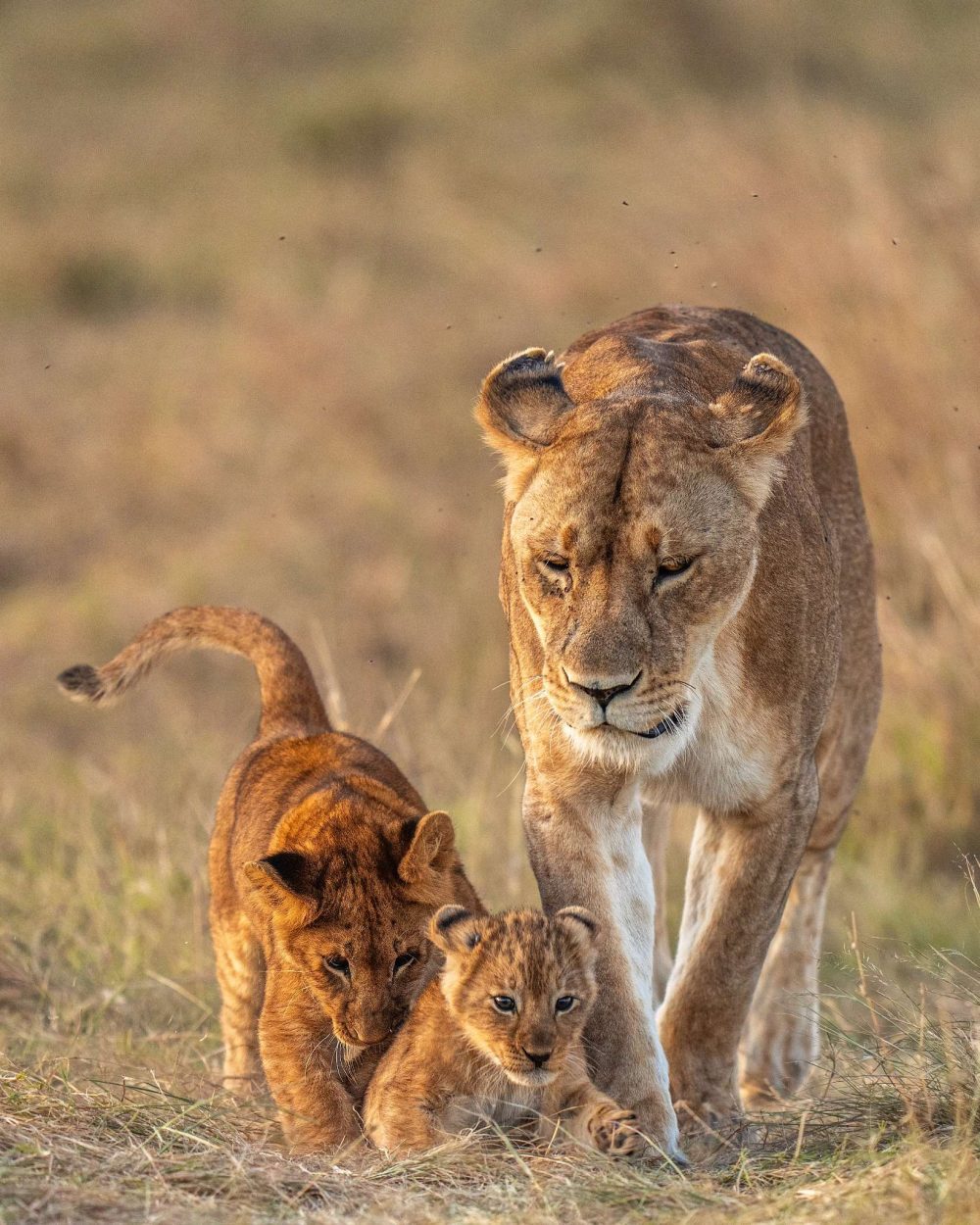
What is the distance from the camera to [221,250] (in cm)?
1942

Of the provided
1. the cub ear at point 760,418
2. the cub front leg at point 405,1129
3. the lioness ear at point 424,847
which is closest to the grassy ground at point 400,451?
the cub front leg at point 405,1129

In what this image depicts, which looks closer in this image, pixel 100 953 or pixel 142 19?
pixel 100 953

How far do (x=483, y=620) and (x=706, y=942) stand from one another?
19.8 ft

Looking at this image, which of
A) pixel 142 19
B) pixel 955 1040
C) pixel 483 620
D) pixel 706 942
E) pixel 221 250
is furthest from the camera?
pixel 142 19

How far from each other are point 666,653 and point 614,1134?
102 centimetres

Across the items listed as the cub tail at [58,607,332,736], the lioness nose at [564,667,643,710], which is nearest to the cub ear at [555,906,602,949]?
the lioness nose at [564,667,643,710]

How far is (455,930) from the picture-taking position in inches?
174

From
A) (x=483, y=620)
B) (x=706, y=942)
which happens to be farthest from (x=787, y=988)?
(x=483, y=620)

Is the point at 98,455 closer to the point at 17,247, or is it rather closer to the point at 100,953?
the point at 17,247

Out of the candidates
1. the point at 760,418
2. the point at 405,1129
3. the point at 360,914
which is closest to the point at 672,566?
the point at 760,418

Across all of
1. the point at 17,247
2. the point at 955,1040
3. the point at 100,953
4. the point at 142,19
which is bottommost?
the point at 100,953

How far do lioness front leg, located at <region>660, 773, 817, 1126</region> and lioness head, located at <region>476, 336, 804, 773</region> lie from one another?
20.8 inches

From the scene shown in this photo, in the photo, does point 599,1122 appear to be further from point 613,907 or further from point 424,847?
point 424,847

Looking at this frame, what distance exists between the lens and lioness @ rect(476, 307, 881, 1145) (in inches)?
177
